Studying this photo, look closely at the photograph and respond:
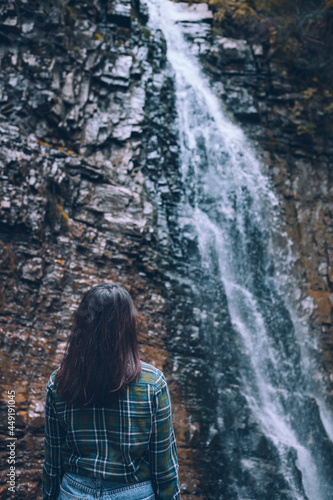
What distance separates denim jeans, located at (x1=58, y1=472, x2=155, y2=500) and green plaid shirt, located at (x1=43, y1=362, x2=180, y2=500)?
24 millimetres

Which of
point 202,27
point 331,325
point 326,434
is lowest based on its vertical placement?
point 326,434

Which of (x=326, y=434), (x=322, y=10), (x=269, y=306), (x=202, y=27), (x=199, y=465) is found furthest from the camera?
(x=202, y=27)

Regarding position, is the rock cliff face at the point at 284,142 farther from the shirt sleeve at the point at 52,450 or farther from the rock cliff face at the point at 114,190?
the shirt sleeve at the point at 52,450

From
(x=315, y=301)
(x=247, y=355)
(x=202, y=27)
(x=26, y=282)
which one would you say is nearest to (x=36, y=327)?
(x=26, y=282)

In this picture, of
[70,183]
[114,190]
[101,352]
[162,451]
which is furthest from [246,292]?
[101,352]

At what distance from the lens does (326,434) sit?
7051 millimetres

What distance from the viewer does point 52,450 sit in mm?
1951

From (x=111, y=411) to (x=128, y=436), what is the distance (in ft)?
0.40

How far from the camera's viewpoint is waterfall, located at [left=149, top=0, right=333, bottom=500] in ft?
20.6

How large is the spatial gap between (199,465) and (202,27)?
9.25 m

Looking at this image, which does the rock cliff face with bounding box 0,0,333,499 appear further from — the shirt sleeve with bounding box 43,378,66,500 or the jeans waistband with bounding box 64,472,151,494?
the jeans waistband with bounding box 64,472,151,494

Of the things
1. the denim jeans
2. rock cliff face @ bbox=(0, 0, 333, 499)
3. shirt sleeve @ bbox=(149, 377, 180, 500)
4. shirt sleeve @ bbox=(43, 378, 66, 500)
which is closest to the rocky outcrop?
rock cliff face @ bbox=(0, 0, 333, 499)

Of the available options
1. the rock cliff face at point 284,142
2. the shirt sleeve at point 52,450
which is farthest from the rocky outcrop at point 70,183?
the shirt sleeve at point 52,450

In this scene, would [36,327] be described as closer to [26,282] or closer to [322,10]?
[26,282]
